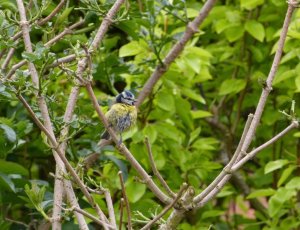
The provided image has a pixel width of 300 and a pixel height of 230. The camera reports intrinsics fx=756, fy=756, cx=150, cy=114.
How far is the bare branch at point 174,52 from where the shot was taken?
338 centimetres

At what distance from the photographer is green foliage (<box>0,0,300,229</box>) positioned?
3.32 m

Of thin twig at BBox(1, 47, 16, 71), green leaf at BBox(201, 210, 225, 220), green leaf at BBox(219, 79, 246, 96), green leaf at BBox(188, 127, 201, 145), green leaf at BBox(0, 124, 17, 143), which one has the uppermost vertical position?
thin twig at BBox(1, 47, 16, 71)

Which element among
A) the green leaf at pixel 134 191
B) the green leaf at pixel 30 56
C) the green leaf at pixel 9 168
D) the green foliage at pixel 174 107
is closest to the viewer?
the green leaf at pixel 30 56

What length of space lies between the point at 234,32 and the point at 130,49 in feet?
2.17

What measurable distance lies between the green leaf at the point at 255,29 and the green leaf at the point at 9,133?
163 centimetres

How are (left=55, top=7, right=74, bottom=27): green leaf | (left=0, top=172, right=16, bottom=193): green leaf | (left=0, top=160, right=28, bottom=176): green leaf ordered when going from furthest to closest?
A: (left=0, top=160, right=28, bottom=176): green leaf, (left=0, top=172, right=16, bottom=193): green leaf, (left=55, top=7, right=74, bottom=27): green leaf

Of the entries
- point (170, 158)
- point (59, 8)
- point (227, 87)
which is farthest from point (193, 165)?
point (59, 8)

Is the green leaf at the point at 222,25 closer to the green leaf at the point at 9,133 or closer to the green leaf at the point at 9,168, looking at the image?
the green leaf at the point at 9,168

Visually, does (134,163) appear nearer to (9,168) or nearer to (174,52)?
(9,168)

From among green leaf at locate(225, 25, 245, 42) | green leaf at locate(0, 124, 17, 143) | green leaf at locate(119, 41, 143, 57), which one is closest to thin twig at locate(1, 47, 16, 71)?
green leaf at locate(0, 124, 17, 143)

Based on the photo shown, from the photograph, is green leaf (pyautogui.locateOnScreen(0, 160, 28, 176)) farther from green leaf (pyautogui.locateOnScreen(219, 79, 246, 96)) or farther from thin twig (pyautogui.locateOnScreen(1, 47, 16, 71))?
green leaf (pyautogui.locateOnScreen(219, 79, 246, 96))

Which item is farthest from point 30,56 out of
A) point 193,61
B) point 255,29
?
point 255,29

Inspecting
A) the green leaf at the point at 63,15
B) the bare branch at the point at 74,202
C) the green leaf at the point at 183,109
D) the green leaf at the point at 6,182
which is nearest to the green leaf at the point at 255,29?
the green leaf at the point at 183,109

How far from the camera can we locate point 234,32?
4105mm
